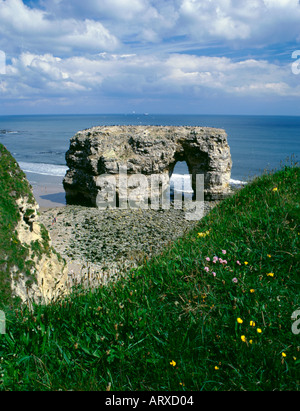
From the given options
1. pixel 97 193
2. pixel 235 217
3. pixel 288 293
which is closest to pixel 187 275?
pixel 288 293

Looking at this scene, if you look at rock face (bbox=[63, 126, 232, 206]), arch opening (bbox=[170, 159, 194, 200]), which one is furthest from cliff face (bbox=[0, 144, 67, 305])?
arch opening (bbox=[170, 159, 194, 200])

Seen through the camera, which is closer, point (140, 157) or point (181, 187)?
point (140, 157)

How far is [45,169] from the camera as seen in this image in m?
46.0

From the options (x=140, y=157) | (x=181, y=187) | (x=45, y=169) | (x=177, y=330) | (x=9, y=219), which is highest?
(x=140, y=157)

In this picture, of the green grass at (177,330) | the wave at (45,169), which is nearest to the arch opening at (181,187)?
Answer: the wave at (45,169)

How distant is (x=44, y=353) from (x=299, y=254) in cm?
Result: 361

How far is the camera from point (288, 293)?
3.82m

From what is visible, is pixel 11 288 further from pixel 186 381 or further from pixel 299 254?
pixel 299 254

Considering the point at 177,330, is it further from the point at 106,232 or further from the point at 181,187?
the point at 181,187

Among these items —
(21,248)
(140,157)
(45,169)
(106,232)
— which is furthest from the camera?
(45,169)

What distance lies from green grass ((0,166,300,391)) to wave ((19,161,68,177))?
40131mm

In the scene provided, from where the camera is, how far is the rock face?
2561 cm

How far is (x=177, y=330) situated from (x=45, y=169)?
4611 cm

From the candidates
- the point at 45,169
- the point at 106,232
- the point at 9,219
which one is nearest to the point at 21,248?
the point at 9,219
